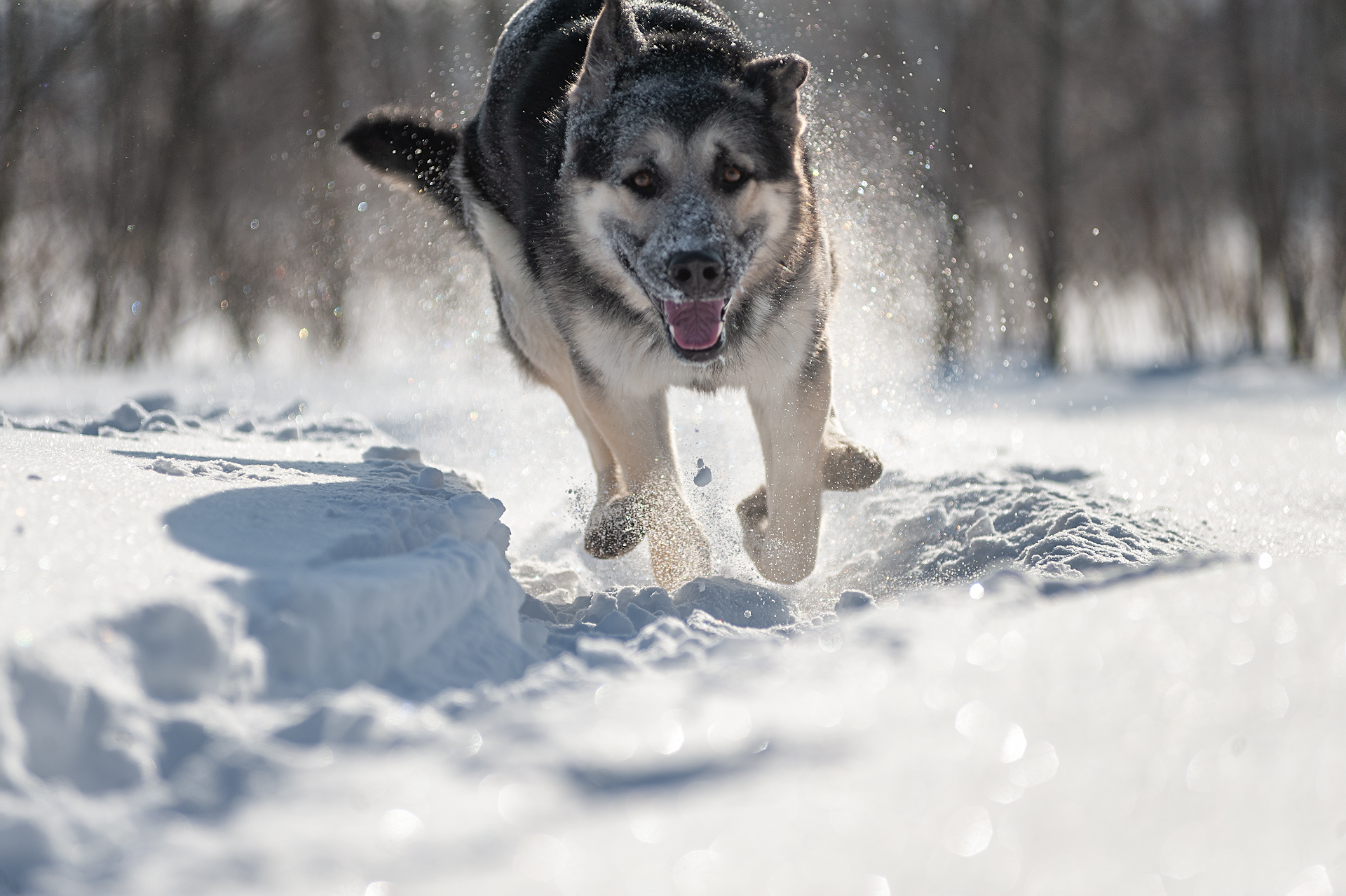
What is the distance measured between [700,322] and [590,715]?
1.53 metres

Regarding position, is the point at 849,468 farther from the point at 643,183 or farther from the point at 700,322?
the point at 643,183

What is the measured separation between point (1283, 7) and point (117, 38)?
11.6 metres

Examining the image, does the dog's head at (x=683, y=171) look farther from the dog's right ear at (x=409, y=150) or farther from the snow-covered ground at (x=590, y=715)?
the dog's right ear at (x=409, y=150)

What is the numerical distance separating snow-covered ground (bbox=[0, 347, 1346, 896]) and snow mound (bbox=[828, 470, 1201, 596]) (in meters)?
0.06

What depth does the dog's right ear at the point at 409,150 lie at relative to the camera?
3912mm

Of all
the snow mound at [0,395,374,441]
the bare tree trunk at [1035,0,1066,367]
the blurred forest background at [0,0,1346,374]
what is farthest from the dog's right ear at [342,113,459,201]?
the bare tree trunk at [1035,0,1066,367]

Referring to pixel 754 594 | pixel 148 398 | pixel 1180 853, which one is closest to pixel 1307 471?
pixel 754 594

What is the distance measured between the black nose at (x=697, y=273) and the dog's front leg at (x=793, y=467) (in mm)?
527

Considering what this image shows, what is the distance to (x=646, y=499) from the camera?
316 cm

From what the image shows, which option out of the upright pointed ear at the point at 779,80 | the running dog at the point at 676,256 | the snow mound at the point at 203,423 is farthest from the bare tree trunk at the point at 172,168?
the upright pointed ear at the point at 779,80

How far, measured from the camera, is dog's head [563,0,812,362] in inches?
106

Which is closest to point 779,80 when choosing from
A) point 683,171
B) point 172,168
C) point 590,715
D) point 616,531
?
point 683,171

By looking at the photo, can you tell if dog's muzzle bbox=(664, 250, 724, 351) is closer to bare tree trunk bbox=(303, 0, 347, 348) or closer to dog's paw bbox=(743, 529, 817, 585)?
dog's paw bbox=(743, 529, 817, 585)

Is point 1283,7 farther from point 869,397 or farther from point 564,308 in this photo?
point 564,308
